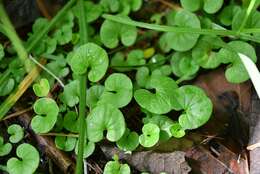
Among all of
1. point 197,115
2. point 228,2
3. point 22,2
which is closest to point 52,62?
point 22,2

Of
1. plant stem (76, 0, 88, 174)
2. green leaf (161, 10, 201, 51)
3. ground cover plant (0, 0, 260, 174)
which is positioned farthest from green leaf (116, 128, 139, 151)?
green leaf (161, 10, 201, 51)

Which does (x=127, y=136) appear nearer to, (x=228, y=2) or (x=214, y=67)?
(x=214, y=67)

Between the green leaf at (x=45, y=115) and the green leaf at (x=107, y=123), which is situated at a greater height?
the green leaf at (x=45, y=115)

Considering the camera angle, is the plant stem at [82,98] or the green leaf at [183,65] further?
the green leaf at [183,65]

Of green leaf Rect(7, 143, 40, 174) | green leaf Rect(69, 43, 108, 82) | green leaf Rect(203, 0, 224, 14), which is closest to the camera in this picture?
green leaf Rect(7, 143, 40, 174)

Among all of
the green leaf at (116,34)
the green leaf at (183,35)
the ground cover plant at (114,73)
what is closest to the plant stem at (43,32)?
the ground cover plant at (114,73)

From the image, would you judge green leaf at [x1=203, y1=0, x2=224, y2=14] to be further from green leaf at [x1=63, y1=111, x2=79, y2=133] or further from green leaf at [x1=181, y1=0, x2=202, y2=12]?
green leaf at [x1=63, y1=111, x2=79, y2=133]

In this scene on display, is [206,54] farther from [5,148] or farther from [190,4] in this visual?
[5,148]

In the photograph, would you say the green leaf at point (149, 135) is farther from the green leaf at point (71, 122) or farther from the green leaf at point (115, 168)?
the green leaf at point (71, 122)
